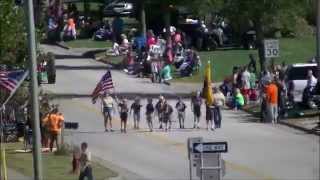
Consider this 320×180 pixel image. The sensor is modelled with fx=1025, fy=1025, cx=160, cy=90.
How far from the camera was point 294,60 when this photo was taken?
52.7 meters

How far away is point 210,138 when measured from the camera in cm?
3262

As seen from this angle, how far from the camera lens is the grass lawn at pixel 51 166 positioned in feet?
88.6

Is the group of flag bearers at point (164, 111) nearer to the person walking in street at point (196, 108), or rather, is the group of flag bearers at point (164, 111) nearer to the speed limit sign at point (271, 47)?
the person walking in street at point (196, 108)

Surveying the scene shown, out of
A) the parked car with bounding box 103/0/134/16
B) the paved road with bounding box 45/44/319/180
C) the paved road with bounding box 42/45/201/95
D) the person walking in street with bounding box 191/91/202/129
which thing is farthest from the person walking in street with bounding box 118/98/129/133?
the parked car with bounding box 103/0/134/16

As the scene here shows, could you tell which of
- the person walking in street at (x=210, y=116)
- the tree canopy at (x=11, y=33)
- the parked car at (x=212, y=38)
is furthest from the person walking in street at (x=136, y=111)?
the parked car at (x=212, y=38)

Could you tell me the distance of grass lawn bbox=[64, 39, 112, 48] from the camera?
62.3 meters

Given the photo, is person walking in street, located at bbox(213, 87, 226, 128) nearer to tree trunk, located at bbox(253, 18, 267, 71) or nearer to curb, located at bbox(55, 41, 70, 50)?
tree trunk, located at bbox(253, 18, 267, 71)

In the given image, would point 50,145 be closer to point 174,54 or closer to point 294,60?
point 174,54

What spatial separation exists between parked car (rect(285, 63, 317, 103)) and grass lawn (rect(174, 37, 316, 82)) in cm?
785

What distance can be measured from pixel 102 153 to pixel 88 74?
65.1 feet

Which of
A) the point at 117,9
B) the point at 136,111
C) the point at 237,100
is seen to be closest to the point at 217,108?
the point at 136,111

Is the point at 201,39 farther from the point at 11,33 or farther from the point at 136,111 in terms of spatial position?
the point at 11,33

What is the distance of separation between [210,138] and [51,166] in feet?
20.2

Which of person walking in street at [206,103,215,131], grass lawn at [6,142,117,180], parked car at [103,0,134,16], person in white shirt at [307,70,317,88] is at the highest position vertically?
parked car at [103,0,134,16]
